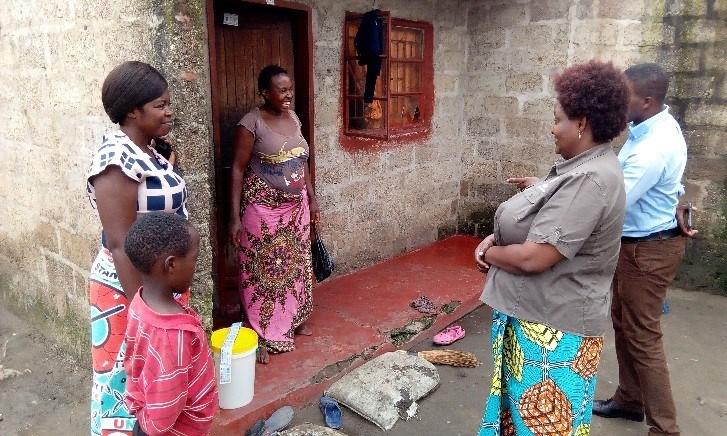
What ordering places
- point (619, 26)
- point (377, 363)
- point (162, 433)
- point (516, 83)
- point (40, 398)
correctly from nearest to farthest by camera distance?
point (162, 433)
point (40, 398)
point (377, 363)
point (619, 26)
point (516, 83)

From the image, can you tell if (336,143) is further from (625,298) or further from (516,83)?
(625,298)

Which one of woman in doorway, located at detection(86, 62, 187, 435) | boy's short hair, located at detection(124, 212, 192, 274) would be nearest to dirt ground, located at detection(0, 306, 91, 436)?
woman in doorway, located at detection(86, 62, 187, 435)

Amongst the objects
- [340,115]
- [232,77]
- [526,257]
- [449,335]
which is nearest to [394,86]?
[340,115]

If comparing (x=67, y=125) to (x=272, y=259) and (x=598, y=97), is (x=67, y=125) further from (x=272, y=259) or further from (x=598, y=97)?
(x=598, y=97)

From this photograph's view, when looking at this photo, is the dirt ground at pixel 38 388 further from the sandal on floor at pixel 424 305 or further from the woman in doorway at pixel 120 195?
the sandal on floor at pixel 424 305

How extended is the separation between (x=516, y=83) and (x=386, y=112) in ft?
6.37

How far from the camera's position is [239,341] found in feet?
10.1

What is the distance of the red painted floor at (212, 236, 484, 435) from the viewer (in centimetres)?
331

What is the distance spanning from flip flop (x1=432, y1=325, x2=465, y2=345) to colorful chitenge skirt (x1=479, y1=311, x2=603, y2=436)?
1.97 metres

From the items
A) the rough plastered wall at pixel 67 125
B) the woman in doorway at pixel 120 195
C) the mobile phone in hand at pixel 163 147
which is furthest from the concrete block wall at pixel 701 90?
the woman in doorway at pixel 120 195

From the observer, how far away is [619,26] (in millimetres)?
5270

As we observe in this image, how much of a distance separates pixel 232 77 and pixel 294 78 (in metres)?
0.62

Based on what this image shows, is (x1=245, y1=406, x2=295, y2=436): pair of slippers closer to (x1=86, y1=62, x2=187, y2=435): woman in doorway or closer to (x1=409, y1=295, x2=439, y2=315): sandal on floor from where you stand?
(x1=86, y1=62, x2=187, y2=435): woman in doorway

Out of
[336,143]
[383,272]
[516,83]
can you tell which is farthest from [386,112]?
[516,83]
